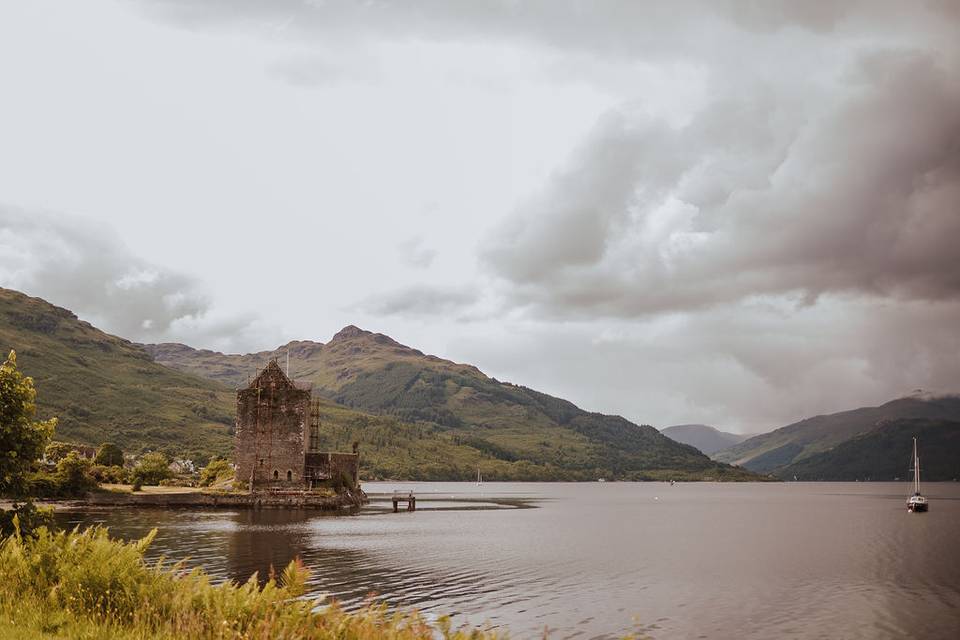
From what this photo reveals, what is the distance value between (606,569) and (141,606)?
40.4m

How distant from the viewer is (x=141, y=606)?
15367 mm

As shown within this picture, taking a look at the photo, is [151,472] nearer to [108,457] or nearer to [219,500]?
[108,457]

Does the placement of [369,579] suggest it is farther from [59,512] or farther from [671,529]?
[671,529]

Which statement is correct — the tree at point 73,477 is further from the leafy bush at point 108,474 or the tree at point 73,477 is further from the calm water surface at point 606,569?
the calm water surface at point 606,569

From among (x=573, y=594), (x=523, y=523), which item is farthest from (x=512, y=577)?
(x=523, y=523)

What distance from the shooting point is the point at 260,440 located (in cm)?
9931

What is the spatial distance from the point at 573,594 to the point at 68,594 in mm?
29049

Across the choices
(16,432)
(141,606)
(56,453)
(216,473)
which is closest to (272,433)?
(216,473)

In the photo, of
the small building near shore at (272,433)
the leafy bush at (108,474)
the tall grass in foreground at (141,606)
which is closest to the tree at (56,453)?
the leafy bush at (108,474)

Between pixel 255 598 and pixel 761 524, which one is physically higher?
pixel 255 598

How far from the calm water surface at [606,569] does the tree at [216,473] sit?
77.9 ft

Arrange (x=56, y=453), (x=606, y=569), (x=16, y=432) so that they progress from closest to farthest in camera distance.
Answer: (x=16, y=432), (x=606, y=569), (x=56, y=453)

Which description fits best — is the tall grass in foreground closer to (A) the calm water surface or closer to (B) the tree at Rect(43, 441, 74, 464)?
(A) the calm water surface


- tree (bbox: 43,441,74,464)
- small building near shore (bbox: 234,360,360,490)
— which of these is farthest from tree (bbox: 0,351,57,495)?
tree (bbox: 43,441,74,464)
